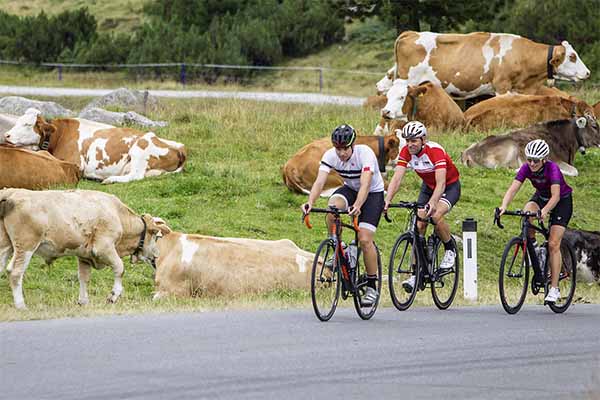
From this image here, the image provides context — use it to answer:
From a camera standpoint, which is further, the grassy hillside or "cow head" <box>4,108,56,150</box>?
the grassy hillside

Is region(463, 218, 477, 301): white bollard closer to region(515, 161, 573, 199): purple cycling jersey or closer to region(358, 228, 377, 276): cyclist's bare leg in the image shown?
region(515, 161, 573, 199): purple cycling jersey

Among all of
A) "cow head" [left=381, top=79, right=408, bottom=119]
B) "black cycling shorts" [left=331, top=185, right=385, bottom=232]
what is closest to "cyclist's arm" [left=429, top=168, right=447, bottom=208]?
"black cycling shorts" [left=331, top=185, right=385, bottom=232]

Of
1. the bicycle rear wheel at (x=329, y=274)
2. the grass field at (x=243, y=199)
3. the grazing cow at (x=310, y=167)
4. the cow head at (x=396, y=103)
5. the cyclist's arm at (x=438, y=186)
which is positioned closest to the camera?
the bicycle rear wheel at (x=329, y=274)

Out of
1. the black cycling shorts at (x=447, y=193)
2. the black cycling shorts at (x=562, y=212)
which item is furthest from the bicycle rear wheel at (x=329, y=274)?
the black cycling shorts at (x=562, y=212)

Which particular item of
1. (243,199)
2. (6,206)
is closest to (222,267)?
(6,206)

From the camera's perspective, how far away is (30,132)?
23.9 metres

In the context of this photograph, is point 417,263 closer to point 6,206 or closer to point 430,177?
point 430,177

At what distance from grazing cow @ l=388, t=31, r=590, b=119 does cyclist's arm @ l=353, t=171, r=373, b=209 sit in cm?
1871

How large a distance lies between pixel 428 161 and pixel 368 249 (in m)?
1.55

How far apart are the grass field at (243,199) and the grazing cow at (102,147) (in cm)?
44

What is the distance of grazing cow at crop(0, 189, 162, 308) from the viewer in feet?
47.5

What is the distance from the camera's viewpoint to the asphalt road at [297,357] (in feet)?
29.5

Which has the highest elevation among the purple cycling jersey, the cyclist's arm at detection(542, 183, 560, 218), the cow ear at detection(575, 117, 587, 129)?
the cow ear at detection(575, 117, 587, 129)

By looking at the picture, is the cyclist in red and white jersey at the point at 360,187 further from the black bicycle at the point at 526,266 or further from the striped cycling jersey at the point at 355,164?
the black bicycle at the point at 526,266
